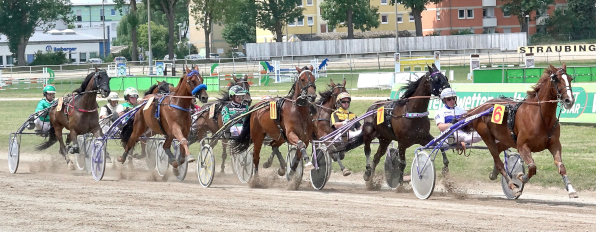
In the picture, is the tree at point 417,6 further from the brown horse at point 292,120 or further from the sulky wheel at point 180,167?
the brown horse at point 292,120

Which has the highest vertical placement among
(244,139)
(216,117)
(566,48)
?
(566,48)

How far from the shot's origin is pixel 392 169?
36.1 feet

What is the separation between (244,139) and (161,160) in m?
1.93

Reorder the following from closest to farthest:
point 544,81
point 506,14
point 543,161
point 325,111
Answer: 1. point 544,81
2. point 325,111
3. point 543,161
4. point 506,14

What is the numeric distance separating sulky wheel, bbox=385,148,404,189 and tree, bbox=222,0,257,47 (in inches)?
2104

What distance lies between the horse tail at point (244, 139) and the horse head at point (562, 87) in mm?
4742

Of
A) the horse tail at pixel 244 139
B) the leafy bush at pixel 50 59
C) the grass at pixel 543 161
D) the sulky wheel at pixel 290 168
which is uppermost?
the leafy bush at pixel 50 59

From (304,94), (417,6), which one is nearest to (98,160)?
(304,94)

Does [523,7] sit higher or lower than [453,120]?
higher

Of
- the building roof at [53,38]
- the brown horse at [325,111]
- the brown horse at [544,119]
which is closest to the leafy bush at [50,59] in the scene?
the building roof at [53,38]

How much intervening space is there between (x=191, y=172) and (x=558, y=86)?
7692 mm

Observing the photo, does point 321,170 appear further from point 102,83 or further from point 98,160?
point 102,83

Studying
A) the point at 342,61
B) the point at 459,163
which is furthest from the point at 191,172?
the point at 342,61

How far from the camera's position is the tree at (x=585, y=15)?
61.7 m
